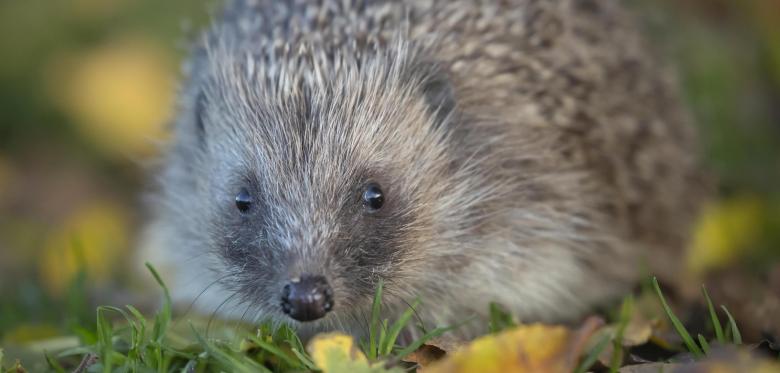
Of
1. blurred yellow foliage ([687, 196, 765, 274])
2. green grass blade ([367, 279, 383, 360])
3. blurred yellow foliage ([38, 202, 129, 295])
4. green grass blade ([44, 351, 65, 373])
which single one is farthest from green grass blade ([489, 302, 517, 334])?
blurred yellow foliage ([38, 202, 129, 295])

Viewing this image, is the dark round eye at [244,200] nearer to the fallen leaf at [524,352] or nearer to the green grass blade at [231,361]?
the green grass blade at [231,361]

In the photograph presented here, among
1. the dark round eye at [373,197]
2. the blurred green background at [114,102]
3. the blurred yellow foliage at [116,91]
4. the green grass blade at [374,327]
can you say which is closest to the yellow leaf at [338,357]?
the green grass blade at [374,327]

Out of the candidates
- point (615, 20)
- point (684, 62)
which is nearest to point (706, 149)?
point (684, 62)

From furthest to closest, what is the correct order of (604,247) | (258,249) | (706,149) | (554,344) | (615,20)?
(706,149) → (615,20) → (604,247) → (258,249) → (554,344)

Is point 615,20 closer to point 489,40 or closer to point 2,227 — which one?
point 489,40

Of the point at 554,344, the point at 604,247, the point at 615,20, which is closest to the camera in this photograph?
the point at 554,344

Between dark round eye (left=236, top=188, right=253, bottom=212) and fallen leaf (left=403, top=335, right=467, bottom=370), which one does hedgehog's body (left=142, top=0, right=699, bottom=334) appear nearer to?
dark round eye (left=236, top=188, right=253, bottom=212)

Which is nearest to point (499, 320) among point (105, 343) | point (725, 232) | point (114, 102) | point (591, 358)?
point (591, 358)
